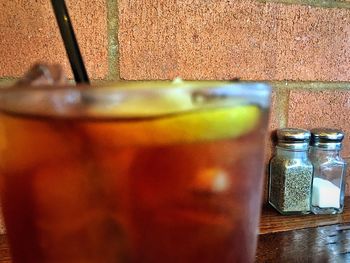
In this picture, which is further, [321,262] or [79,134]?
[321,262]

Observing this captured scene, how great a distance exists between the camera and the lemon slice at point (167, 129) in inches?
9.1

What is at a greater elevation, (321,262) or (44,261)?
(44,261)

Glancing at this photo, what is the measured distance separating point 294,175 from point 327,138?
0.07 m

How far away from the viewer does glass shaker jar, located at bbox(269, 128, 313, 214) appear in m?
0.63

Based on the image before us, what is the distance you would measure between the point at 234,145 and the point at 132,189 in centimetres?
6

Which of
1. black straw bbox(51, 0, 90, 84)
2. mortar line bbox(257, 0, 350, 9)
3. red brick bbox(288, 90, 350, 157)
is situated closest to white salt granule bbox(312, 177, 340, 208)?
red brick bbox(288, 90, 350, 157)

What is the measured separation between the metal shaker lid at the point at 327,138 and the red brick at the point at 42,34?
1.05ft

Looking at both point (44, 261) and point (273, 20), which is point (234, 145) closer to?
point (44, 261)

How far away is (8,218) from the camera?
279 millimetres

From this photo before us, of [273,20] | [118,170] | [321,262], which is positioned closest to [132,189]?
[118,170]

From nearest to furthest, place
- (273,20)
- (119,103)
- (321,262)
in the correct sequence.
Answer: (119,103)
(321,262)
(273,20)

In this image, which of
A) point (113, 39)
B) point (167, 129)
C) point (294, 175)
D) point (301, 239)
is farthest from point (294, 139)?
point (167, 129)

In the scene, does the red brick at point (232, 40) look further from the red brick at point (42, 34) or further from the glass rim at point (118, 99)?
the glass rim at point (118, 99)

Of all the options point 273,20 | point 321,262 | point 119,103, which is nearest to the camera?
point 119,103
